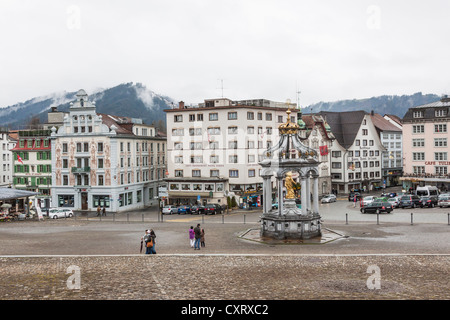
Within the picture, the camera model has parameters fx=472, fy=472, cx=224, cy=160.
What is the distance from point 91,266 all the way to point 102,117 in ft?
166

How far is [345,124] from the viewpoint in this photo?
298ft

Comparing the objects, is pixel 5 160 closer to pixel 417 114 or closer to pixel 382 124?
pixel 417 114

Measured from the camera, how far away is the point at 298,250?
87.1ft

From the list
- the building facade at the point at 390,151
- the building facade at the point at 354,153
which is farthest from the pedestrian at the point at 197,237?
the building facade at the point at 390,151

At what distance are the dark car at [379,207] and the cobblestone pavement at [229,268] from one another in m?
17.6

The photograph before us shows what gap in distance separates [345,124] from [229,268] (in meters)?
74.4

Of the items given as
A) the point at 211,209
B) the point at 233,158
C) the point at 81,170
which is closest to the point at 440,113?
the point at 233,158

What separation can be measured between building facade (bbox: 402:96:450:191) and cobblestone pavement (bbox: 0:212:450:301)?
4567cm

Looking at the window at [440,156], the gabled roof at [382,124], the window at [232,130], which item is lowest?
the window at [440,156]

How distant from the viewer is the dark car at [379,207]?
50.3 metres

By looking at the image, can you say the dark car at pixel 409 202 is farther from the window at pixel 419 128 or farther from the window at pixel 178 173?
the window at pixel 178 173

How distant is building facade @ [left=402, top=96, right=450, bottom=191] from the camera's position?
243 ft

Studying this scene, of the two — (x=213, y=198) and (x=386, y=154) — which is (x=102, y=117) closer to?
(x=213, y=198)
